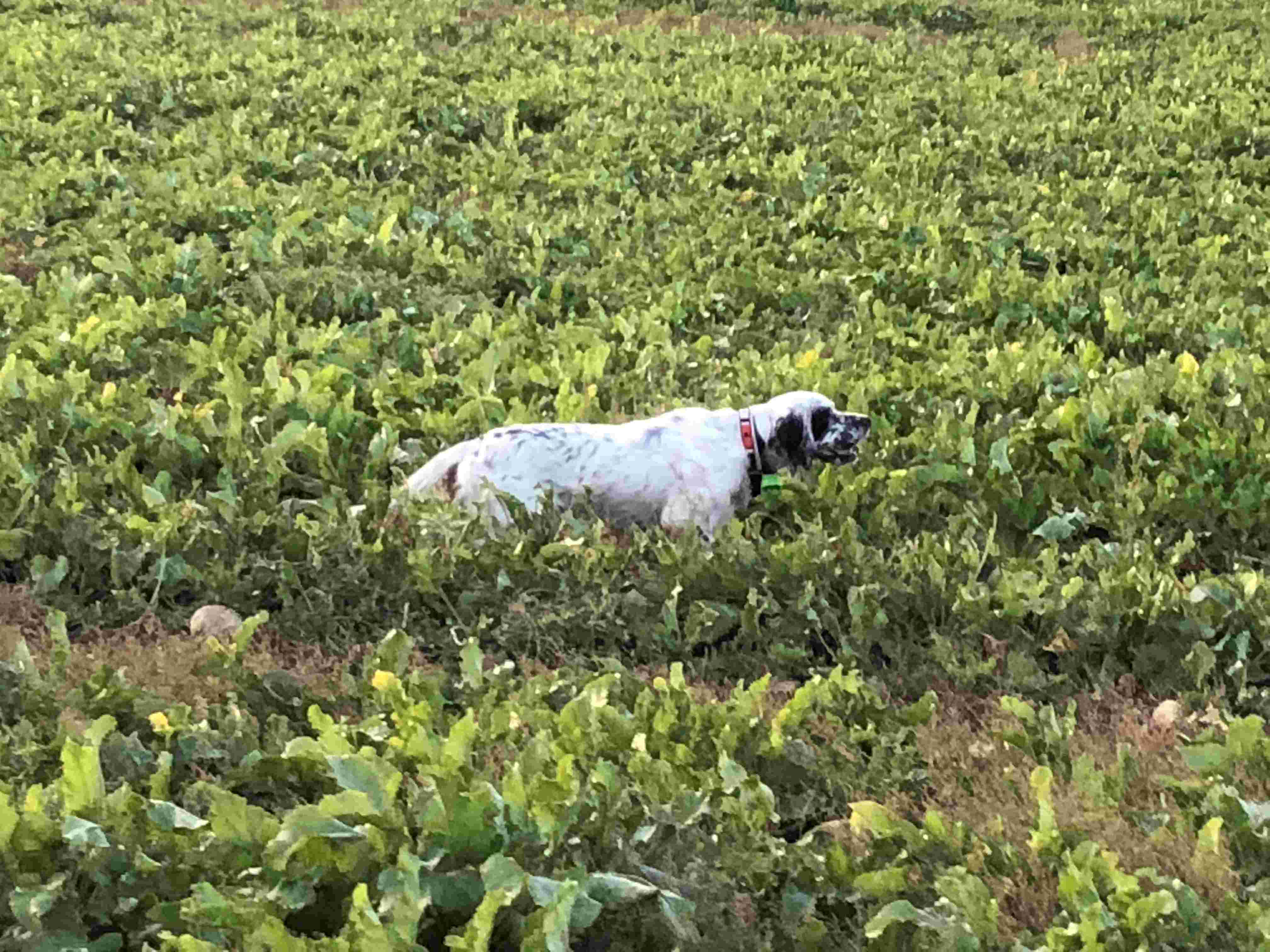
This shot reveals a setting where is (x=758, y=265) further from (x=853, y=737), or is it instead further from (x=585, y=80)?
(x=585, y=80)

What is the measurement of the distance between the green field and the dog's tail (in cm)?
15

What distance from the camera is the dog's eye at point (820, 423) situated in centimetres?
596

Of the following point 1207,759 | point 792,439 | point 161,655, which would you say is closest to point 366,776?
point 161,655

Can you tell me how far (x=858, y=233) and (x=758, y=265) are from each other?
3.89 feet

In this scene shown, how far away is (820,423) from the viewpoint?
5977mm

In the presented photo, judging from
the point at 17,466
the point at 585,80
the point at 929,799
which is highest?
the point at 585,80

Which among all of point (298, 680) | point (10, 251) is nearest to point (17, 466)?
point (298, 680)

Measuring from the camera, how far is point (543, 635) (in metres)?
4.82

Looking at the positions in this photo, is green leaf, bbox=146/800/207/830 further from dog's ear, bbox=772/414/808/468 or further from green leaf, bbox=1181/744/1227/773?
dog's ear, bbox=772/414/808/468

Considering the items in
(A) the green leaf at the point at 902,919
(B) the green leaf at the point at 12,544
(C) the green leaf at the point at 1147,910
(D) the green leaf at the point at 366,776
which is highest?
(D) the green leaf at the point at 366,776

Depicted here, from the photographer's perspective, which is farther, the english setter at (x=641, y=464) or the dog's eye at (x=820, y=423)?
the dog's eye at (x=820, y=423)

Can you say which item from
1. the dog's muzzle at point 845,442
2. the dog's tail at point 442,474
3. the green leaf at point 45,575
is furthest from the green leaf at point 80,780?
the dog's muzzle at point 845,442

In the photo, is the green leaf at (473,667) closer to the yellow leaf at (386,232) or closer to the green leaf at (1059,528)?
the green leaf at (1059,528)

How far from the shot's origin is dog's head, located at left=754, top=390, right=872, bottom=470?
5.85m
